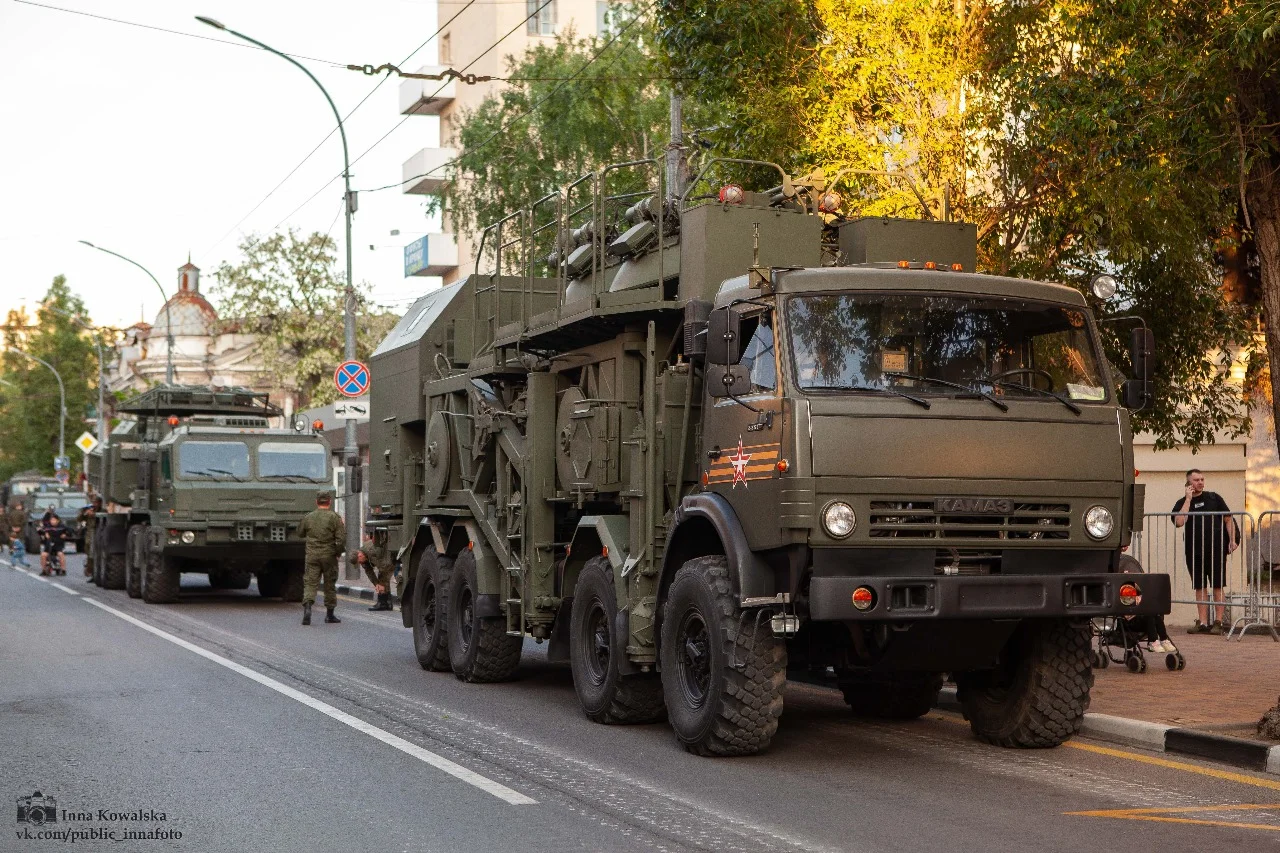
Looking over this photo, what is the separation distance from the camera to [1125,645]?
11.6 m

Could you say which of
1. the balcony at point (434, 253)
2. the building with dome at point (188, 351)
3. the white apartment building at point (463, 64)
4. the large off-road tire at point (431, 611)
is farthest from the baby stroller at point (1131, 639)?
the building with dome at point (188, 351)

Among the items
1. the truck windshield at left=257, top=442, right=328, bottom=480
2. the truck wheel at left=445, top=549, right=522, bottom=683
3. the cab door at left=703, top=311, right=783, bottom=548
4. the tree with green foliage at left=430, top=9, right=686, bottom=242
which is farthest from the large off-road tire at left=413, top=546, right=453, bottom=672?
the tree with green foliage at left=430, top=9, right=686, bottom=242

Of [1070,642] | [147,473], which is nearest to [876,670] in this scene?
[1070,642]

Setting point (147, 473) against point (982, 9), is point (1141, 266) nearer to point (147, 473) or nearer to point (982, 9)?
point (982, 9)

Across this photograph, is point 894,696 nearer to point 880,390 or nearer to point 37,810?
point 880,390

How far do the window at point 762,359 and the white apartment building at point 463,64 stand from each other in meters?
52.7

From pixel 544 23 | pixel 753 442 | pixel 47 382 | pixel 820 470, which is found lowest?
pixel 820 470

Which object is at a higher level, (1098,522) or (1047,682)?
(1098,522)

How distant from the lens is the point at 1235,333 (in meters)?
14.4

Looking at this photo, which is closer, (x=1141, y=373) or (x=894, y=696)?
(x=1141, y=373)

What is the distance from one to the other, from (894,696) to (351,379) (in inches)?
639

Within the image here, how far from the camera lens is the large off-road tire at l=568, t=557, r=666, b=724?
10578mm

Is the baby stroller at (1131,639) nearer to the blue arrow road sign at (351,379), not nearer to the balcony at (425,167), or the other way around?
the blue arrow road sign at (351,379)

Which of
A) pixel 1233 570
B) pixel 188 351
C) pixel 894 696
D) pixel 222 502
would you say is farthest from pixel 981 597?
pixel 188 351
